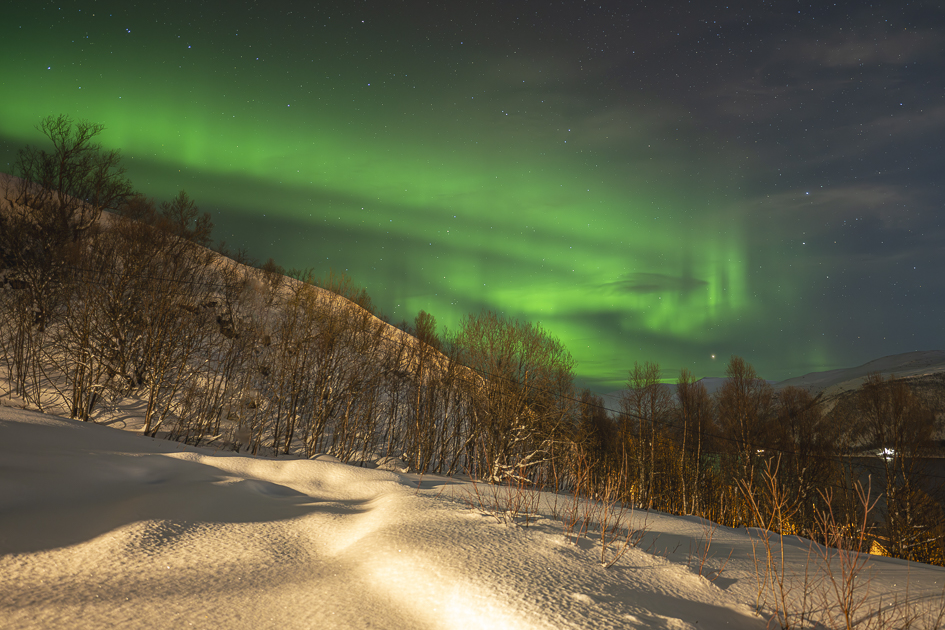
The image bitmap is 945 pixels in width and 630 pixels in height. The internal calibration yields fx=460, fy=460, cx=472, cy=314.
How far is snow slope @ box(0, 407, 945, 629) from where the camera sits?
372cm

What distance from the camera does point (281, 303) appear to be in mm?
44469

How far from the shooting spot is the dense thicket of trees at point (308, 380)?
72.0ft

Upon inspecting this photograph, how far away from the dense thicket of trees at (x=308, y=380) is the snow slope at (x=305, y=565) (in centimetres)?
1272

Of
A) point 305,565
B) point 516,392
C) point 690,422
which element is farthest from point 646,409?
point 305,565

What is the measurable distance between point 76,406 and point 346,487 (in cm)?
1548

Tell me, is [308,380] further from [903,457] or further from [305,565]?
[903,457]

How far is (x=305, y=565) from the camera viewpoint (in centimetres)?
494

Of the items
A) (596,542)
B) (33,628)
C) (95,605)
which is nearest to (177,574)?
(95,605)

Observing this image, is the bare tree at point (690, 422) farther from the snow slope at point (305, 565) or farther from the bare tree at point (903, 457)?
the snow slope at point (305, 565)

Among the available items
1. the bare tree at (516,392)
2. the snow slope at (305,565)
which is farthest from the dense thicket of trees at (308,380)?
the snow slope at (305,565)

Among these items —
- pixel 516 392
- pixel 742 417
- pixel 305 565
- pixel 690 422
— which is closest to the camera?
pixel 305 565

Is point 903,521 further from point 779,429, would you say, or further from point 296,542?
point 296,542

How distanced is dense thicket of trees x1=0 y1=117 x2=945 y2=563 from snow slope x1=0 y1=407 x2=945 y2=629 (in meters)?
12.7

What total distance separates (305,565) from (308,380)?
1070 inches
